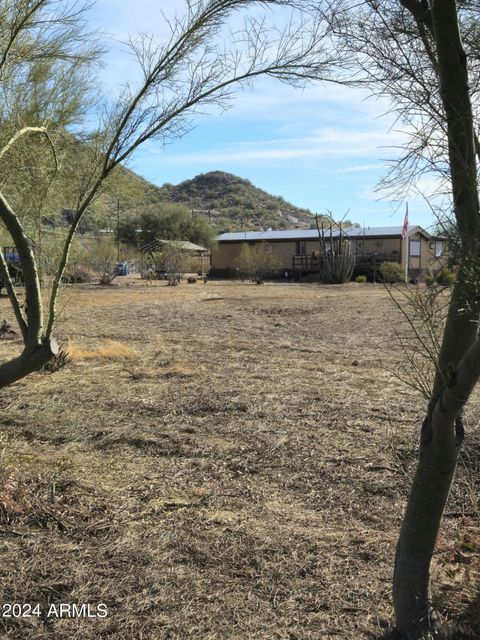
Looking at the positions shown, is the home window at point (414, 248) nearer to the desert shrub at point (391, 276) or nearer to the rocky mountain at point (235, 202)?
the desert shrub at point (391, 276)

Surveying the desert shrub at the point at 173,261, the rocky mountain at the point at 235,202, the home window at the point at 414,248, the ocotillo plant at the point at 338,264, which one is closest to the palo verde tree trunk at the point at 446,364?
the desert shrub at the point at 173,261

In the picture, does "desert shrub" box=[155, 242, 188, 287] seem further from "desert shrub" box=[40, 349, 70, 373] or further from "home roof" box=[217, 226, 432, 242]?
"desert shrub" box=[40, 349, 70, 373]

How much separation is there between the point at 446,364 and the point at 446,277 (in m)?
0.40

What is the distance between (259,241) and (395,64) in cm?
5140

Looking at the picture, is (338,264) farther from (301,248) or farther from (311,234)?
(311,234)

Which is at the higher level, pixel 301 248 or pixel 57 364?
pixel 301 248

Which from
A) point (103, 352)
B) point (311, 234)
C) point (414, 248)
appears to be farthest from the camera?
point (311, 234)

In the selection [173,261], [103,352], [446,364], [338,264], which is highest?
[173,261]

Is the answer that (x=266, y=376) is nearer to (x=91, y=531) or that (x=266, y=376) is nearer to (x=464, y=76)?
(x=91, y=531)

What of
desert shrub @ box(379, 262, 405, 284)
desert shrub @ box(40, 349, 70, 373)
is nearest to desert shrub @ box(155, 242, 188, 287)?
desert shrub @ box(40, 349, 70, 373)

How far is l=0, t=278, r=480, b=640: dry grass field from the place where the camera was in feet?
9.51

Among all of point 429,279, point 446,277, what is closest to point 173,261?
point 429,279

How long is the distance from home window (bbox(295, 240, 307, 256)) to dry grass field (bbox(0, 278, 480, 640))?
43.7m

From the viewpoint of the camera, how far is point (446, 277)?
105 inches
